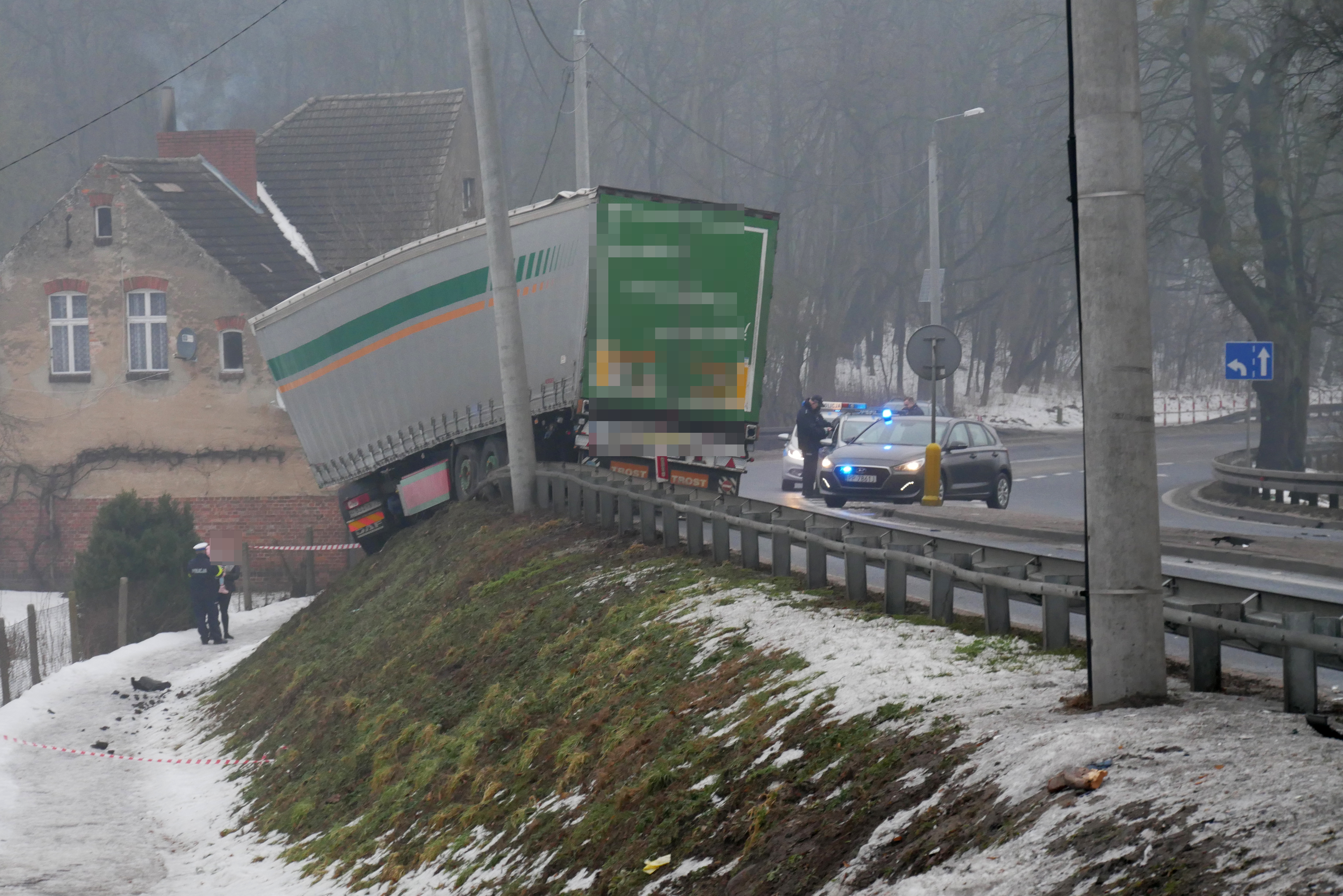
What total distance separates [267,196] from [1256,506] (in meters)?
26.7

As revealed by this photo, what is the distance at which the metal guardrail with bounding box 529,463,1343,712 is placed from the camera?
611 cm

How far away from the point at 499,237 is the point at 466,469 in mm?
5246

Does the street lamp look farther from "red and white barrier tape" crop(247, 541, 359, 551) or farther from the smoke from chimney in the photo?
the smoke from chimney

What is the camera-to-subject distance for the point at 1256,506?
27.2 metres

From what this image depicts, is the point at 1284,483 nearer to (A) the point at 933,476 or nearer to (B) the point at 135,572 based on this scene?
(A) the point at 933,476

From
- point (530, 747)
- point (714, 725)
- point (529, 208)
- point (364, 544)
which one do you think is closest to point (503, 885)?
point (714, 725)

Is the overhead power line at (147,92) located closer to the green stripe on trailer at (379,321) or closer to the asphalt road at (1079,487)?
the green stripe on trailer at (379,321)

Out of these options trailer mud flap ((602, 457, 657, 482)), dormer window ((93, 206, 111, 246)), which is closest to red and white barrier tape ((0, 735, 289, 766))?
trailer mud flap ((602, 457, 657, 482))

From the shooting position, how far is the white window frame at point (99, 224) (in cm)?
3625

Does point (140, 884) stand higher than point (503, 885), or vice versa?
point (503, 885)

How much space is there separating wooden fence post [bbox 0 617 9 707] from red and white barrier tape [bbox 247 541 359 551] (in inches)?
351

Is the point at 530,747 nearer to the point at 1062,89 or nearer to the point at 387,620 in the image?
the point at 387,620

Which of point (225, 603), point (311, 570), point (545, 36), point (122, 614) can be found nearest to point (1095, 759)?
point (225, 603)

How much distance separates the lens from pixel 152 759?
16656 millimetres
